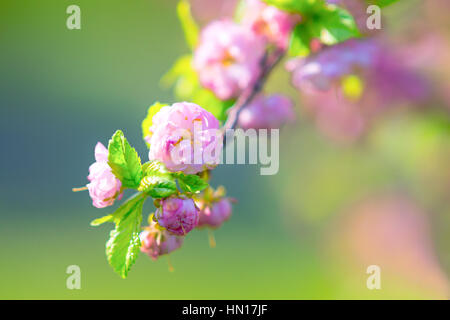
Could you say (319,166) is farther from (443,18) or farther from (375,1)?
(375,1)

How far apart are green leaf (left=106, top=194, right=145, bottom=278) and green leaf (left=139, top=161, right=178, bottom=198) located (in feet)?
0.09

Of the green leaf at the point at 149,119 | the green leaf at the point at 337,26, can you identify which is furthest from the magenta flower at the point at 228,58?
the green leaf at the point at 149,119

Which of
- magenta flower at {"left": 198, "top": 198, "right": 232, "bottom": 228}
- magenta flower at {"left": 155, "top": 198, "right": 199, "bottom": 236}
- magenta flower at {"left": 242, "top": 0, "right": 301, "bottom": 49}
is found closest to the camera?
magenta flower at {"left": 155, "top": 198, "right": 199, "bottom": 236}

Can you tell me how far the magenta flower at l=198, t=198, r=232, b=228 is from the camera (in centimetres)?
53

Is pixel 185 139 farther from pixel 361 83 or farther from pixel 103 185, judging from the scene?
pixel 361 83

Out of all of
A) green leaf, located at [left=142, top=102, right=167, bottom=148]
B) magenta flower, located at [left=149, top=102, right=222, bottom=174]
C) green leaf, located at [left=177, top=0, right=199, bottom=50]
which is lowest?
magenta flower, located at [left=149, top=102, right=222, bottom=174]

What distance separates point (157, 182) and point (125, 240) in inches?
3.0

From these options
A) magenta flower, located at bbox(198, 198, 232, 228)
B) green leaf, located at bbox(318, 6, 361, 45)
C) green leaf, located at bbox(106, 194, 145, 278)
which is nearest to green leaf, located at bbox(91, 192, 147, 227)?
green leaf, located at bbox(106, 194, 145, 278)

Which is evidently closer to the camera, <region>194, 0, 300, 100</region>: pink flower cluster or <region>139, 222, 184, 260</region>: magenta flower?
<region>139, 222, 184, 260</region>: magenta flower

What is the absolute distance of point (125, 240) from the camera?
1.41ft

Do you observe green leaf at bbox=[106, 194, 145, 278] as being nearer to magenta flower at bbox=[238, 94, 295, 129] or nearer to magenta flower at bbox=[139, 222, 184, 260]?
magenta flower at bbox=[139, 222, 184, 260]

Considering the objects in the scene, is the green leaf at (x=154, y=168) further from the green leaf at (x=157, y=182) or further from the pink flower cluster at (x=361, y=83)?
the pink flower cluster at (x=361, y=83)

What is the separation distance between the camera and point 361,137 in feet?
4.20

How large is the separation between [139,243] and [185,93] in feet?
1.43
